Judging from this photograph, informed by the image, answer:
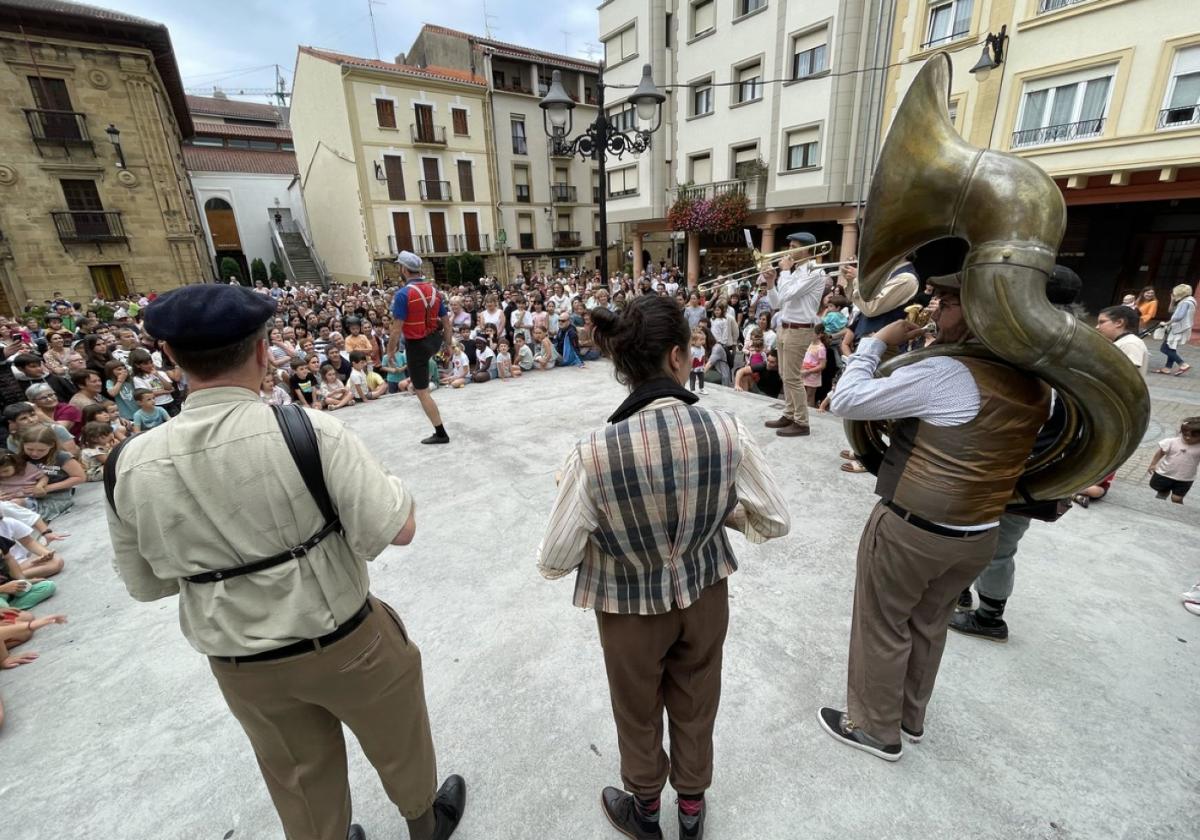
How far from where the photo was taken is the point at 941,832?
1.61 metres

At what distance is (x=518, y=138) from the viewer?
89.0 ft

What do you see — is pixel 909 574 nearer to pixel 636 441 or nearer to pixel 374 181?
pixel 636 441

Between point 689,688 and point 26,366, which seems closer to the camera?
point 689,688

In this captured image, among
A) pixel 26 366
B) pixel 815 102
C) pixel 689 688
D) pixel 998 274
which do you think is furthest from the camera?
pixel 815 102

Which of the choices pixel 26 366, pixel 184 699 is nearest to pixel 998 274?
pixel 184 699

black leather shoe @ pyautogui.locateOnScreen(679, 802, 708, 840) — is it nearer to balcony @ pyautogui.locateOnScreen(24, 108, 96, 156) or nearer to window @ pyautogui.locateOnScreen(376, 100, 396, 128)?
balcony @ pyautogui.locateOnScreen(24, 108, 96, 156)

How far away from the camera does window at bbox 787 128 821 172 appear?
15.2 m

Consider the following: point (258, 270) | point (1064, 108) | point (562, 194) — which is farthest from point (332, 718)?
point (258, 270)

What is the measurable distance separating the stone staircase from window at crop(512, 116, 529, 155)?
1255 centimetres

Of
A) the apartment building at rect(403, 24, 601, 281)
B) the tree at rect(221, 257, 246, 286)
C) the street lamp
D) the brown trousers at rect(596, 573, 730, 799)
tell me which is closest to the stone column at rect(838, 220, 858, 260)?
the street lamp

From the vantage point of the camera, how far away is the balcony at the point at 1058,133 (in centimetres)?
1066

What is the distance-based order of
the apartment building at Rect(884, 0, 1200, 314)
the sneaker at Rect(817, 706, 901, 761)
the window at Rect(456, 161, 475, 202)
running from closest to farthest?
1. the sneaker at Rect(817, 706, 901, 761)
2. the apartment building at Rect(884, 0, 1200, 314)
3. the window at Rect(456, 161, 475, 202)

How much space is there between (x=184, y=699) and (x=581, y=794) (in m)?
1.74

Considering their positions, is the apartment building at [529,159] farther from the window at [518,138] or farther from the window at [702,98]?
the window at [702,98]
